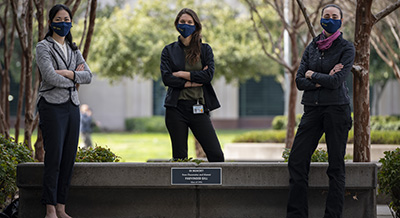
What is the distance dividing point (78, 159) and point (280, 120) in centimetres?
1816

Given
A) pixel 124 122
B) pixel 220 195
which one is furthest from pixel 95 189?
pixel 124 122

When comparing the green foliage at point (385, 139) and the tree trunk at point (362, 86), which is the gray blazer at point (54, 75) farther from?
the green foliage at point (385, 139)

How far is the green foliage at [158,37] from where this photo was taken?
28.2m

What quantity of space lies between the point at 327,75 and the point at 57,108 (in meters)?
2.73

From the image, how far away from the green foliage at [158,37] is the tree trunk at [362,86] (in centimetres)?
2034

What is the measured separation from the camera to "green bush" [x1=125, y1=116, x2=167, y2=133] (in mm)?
41188

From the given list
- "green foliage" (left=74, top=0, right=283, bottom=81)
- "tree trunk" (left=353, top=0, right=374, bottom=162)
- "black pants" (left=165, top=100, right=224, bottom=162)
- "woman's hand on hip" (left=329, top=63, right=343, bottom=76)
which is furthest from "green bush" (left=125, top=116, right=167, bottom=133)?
"woman's hand on hip" (left=329, top=63, right=343, bottom=76)

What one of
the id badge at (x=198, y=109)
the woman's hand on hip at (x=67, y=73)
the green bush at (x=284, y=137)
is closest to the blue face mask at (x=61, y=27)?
the woman's hand on hip at (x=67, y=73)

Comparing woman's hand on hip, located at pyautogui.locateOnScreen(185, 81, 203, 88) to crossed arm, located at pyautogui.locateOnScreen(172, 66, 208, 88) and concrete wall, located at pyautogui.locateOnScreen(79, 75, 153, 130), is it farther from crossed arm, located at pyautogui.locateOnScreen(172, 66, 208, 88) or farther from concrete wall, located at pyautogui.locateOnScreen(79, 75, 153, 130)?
concrete wall, located at pyautogui.locateOnScreen(79, 75, 153, 130)

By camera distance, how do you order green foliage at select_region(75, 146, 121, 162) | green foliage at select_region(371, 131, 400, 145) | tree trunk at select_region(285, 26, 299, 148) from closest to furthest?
1. green foliage at select_region(75, 146, 121, 162)
2. tree trunk at select_region(285, 26, 299, 148)
3. green foliage at select_region(371, 131, 400, 145)

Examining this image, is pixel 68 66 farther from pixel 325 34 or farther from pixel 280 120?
pixel 280 120

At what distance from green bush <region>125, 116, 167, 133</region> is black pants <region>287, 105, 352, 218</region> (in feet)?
112

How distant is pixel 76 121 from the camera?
273 inches

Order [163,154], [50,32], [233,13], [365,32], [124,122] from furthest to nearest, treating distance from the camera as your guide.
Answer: [124,122] → [233,13] → [163,154] → [365,32] → [50,32]
